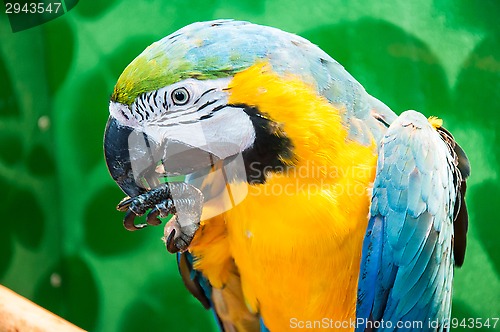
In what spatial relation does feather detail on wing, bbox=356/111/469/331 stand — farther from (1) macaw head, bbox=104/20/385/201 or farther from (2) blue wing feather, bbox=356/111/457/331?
(1) macaw head, bbox=104/20/385/201

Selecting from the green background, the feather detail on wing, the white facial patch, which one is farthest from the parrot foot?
the green background

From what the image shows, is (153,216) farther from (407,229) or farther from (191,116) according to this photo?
(407,229)

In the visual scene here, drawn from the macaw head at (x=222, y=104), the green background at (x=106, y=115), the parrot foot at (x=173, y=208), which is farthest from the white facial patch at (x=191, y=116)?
the green background at (x=106, y=115)

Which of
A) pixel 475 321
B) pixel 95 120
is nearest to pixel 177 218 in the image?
pixel 95 120

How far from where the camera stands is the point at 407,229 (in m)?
0.95

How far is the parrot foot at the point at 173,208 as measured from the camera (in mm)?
1000

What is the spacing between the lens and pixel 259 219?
104 centimetres

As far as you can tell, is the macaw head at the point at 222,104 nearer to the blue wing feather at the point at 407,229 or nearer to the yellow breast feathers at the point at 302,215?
the yellow breast feathers at the point at 302,215

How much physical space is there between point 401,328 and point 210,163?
0.46 metres

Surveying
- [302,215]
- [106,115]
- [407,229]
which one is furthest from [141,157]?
[106,115]

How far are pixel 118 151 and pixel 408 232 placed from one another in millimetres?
522

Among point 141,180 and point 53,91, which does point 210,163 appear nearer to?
point 141,180

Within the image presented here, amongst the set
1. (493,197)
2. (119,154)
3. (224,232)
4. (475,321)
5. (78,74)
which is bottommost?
(475,321)

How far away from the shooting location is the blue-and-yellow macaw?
912 millimetres
